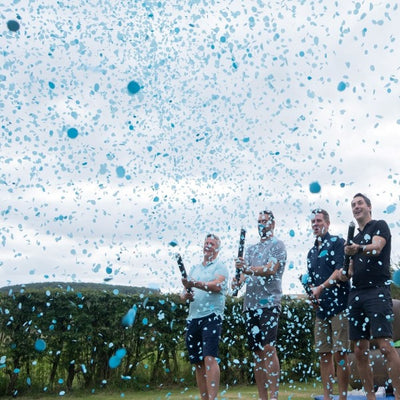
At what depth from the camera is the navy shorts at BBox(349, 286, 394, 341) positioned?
425cm

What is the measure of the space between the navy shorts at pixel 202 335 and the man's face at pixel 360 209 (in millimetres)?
1412

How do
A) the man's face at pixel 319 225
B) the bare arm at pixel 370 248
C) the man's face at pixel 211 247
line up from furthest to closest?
1. the man's face at pixel 319 225
2. the man's face at pixel 211 247
3. the bare arm at pixel 370 248

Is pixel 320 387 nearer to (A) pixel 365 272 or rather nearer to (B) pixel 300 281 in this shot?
(B) pixel 300 281

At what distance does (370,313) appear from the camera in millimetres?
4305

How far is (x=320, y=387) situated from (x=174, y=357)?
2065 millimetres

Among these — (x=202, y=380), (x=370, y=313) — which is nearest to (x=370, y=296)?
(x=370, y=313)

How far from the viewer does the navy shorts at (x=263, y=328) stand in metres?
4.60

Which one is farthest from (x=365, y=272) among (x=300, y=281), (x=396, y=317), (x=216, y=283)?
(x=396, y=317)

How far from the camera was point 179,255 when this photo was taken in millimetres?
4723

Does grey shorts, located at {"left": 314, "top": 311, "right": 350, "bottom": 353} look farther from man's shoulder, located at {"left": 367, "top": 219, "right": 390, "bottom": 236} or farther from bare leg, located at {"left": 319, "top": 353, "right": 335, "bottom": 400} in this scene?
man's shoulder, located at {"left": 367, "top": 219, "right": 390, "bottom": 236}

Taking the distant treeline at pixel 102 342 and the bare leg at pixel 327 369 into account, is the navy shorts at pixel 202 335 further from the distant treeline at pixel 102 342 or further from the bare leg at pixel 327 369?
the distant treeline at pixel 102 342

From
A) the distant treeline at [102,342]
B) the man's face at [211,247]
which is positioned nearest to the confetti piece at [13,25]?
the man's face at [211,247]

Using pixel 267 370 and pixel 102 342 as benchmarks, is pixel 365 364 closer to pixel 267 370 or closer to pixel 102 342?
pixel 267 370

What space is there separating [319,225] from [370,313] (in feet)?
3.17
